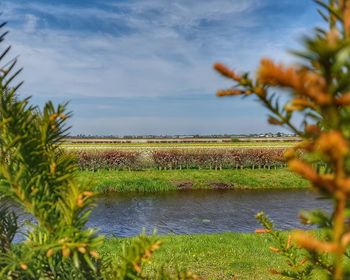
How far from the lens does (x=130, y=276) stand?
138cm

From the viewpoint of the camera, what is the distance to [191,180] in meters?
30.7

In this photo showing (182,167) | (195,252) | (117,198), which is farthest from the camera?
(182,167)

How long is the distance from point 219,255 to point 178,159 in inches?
957

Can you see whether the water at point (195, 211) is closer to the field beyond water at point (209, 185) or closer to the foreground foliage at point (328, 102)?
the field beyond water at point (209, 185)

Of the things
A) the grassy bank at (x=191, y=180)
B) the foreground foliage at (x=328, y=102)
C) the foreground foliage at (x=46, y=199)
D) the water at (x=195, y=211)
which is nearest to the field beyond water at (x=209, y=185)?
the grassy bank at (x=191, y=180)

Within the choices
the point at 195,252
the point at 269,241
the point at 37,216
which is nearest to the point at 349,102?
the point at 37,216

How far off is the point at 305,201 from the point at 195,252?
49.7ft

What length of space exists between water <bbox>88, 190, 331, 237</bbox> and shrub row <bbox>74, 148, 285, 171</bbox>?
24.8ft

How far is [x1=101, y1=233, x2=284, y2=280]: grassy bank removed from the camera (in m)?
9.62

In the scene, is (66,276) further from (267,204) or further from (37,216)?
(267,204)

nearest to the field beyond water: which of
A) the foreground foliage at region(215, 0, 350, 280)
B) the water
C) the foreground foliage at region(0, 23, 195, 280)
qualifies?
the water

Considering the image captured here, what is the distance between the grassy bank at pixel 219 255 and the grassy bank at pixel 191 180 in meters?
15.1

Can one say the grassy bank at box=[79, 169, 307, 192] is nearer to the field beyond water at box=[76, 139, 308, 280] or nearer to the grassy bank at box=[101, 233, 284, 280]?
the field beyond water at box=[76, 139, 308, 280]

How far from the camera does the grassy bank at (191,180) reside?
28.6 m
